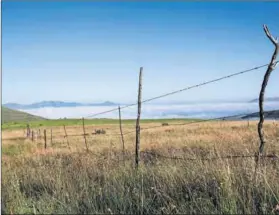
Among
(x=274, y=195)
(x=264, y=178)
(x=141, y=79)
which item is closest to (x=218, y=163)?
(x=264, y=178)

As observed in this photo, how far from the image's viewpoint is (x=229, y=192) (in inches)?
217

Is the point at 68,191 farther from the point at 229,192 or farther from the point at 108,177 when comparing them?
the point at 229,192

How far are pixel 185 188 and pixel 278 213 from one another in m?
1.57

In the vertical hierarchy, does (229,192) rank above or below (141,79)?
below

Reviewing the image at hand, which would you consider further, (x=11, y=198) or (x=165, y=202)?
(x=11, y=198)

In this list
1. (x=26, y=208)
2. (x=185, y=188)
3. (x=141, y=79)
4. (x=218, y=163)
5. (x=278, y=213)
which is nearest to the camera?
(x=278, y=213)

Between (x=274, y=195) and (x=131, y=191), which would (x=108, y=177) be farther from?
(x=274, y=195)

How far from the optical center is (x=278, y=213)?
16.7 ft

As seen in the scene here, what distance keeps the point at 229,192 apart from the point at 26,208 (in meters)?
2.51

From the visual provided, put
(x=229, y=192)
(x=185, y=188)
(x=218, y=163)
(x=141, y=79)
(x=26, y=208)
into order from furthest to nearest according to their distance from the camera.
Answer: (x=141, y=79)
(x=218, y=163)
(x=185, y=188)
(x=26, y=208)
(x=229, y=192)

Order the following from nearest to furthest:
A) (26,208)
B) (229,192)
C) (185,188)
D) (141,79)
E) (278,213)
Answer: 1. (278,213)
2. (229,192)
3. (26,208)
4. (185,188)
5. (141,79)

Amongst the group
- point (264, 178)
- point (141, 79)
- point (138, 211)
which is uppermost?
point (141, 79)

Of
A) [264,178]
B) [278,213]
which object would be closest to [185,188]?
[264,178]

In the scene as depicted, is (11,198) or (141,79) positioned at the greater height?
(141,79)
